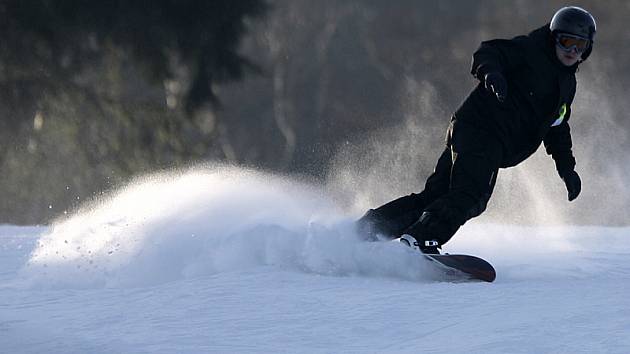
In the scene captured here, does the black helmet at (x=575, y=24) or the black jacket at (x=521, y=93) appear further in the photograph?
the black jacket at (x=521, y=93)

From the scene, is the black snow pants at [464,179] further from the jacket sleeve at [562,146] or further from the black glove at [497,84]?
the jacket sleeve at [562,146]

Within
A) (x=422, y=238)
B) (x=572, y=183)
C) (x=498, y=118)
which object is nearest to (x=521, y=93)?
(x=498, y=118)

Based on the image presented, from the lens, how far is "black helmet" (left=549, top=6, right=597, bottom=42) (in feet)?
13.6

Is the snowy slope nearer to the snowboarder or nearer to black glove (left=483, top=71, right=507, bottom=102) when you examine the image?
the snowboarder

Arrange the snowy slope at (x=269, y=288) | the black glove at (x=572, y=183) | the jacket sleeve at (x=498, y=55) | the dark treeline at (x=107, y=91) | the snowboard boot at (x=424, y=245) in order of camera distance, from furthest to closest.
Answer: the dark treeline at (x=107, y=91)
the black glove at (x=572, y=183)
the jacket sleeve at (x=498, y=55)
the snowboard boot at (x=424, y=245)
the snowy slope at (x=269, y=288)

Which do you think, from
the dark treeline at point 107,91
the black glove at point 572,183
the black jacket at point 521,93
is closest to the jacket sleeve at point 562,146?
the black glove at point 572,183

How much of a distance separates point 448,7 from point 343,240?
1906cm

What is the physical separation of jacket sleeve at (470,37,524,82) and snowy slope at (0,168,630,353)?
890 mm

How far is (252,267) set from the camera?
158 inches

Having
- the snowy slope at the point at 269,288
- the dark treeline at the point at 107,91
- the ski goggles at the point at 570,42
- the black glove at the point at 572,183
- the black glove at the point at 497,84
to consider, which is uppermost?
the dark treeline at the point at 107,91

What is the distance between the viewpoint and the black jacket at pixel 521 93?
4258 mm

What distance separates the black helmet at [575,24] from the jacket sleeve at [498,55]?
0.19 m

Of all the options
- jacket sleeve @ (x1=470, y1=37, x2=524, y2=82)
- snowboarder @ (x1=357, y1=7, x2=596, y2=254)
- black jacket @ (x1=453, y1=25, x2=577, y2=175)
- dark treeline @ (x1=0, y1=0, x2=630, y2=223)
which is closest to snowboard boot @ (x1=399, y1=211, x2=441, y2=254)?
snowboarder @ (x1=357, y1=7, x2=596, y2=254)

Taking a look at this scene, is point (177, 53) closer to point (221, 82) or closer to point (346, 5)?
point (221, 82)
